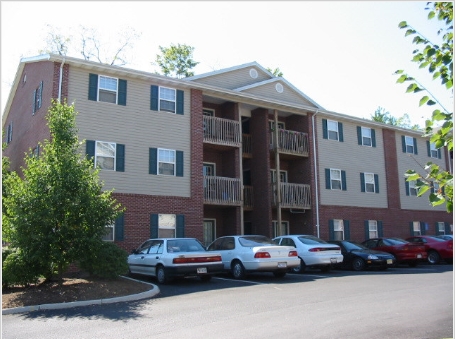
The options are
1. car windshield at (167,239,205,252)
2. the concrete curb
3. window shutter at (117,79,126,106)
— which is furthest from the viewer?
window shutter at (117,79,126,106)

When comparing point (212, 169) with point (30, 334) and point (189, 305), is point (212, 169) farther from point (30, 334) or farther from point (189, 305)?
point (30, 334)

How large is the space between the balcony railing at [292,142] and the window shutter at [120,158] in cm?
855

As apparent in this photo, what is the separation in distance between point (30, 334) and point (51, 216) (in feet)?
14.8

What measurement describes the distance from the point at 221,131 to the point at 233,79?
11.8ft

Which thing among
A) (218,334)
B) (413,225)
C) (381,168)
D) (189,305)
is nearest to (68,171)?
(189,305)

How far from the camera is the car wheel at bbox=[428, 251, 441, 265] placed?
22031 mm

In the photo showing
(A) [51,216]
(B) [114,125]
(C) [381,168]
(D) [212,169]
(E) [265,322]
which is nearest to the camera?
(E) [265,322]

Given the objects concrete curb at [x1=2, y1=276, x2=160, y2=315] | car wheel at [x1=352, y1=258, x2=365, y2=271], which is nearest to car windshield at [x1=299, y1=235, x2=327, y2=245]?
car wheel at [x1=352, y1=258, x2=365, y2=271]

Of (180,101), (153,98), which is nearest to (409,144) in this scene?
(180,101)

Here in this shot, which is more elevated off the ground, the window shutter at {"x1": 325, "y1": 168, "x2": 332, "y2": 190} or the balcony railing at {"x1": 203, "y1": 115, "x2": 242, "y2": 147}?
the balcony railing at {"x1": 203, "y1": 115, "x2": 242, "y2": 147}

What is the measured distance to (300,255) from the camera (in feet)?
56.2

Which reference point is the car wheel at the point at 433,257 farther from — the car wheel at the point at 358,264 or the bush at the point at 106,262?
the bush at the point at 106,262

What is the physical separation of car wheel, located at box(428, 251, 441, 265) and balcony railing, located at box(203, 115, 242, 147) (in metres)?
10.9

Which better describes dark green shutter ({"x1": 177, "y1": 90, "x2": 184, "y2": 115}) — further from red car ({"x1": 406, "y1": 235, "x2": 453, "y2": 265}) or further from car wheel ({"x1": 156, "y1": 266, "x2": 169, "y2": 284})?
red car ({"x1": 406, "y1": 235, "x2": 453, "y2": 265})
